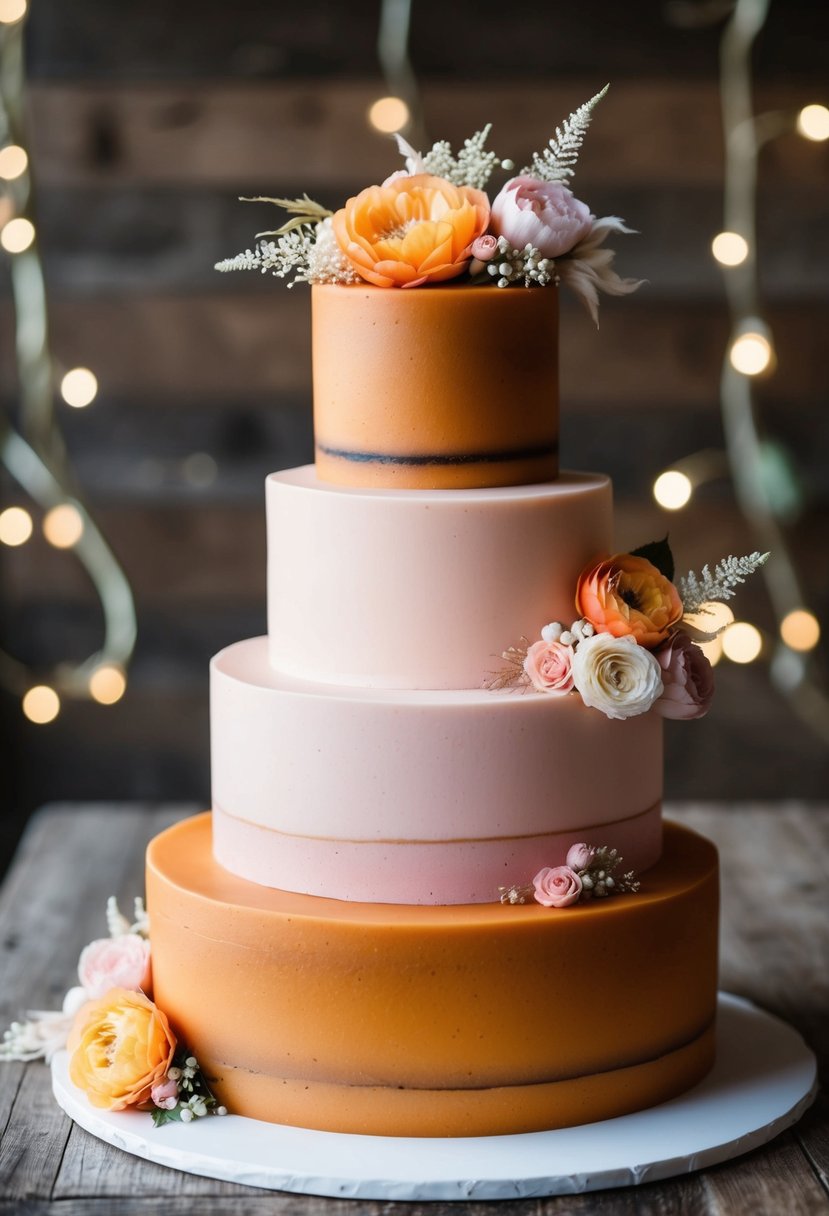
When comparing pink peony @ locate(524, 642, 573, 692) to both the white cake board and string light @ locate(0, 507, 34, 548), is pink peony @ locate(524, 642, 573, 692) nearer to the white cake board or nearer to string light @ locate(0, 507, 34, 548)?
the white cake board

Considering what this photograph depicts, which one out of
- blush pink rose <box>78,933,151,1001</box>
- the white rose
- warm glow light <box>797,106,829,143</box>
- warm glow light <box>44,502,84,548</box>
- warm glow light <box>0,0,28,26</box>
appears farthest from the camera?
warm glow light <box>44,502,84,548</box>

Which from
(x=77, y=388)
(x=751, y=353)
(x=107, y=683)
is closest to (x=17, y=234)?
(x=77, y=388)

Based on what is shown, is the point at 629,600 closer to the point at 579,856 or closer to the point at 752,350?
the point at 579,856

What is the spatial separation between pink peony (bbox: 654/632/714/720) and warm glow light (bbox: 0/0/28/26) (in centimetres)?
239

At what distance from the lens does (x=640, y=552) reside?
2045 millimetres

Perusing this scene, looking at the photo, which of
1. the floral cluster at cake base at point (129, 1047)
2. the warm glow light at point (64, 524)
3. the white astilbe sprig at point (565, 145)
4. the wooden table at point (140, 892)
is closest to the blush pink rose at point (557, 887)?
the wooden table at point (140, 892)

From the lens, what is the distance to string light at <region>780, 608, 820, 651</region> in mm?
3855

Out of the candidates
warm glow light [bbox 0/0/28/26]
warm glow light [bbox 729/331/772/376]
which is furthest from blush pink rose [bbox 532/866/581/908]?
warm glow light [bbox 0/0/28/26]

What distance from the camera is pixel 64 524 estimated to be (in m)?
3.82

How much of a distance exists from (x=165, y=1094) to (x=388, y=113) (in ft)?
8.09

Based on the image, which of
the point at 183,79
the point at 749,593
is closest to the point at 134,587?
the point at 183,79

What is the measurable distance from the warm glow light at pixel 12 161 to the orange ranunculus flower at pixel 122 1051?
7.28 ft

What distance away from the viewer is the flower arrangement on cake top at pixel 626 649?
6.12 ft

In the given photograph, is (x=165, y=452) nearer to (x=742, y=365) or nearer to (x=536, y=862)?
(x=742, y=365)
